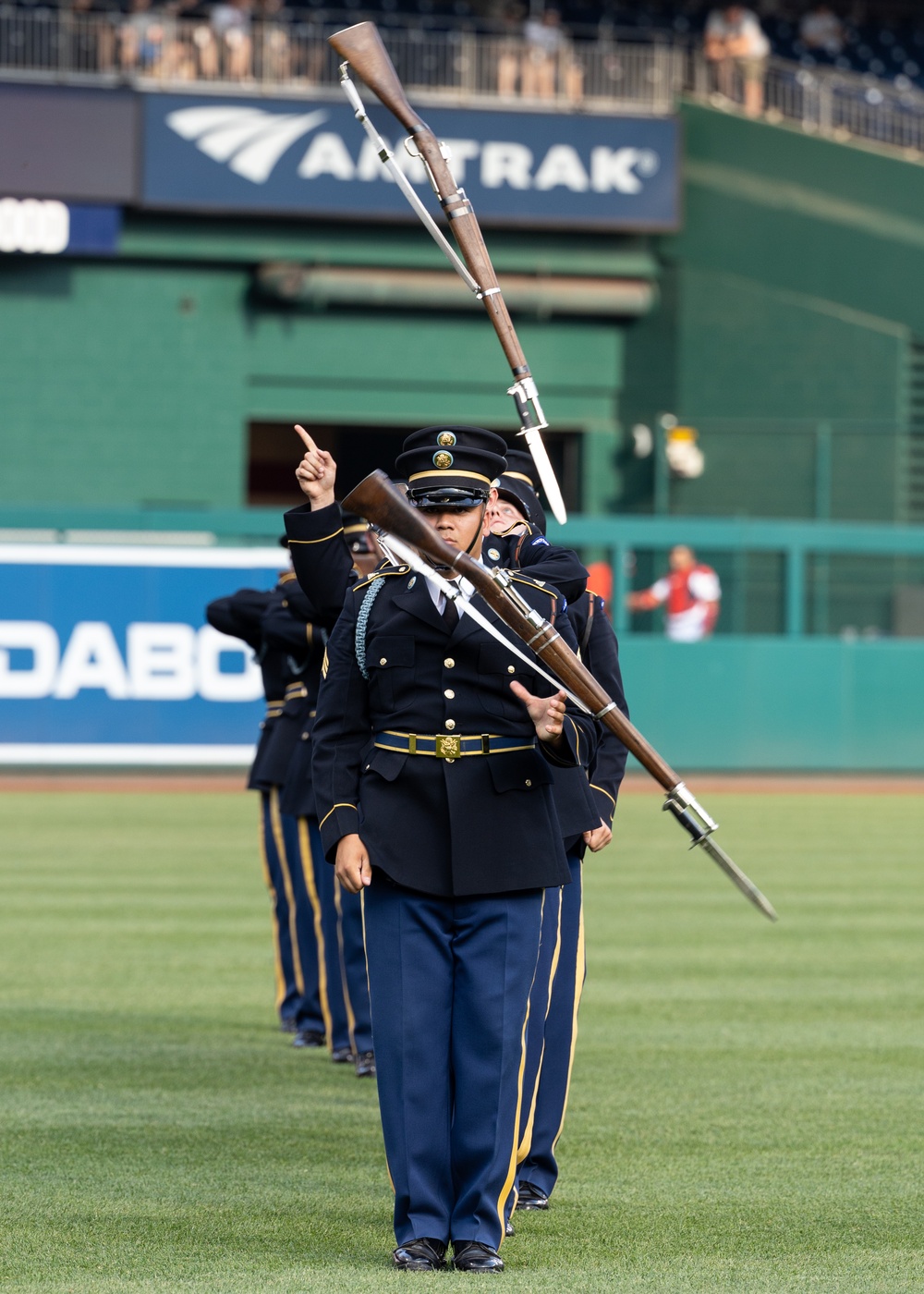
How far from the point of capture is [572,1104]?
22.9 feet

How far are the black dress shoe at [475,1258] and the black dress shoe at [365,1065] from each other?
2.75 metres

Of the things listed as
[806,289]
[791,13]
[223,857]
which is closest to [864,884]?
[223,857]

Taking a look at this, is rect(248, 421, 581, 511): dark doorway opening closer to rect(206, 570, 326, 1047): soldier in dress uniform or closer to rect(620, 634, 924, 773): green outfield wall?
rect(620, 634, 924, 773): green outfield wall

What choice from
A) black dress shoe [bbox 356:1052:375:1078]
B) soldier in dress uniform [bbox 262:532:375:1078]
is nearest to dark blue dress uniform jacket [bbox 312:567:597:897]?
soldier in dress uniform [bbox 262:532:375:1078]

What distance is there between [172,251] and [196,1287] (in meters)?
22.5

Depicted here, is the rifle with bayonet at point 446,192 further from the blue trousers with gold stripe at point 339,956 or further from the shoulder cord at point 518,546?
the blue trousers with gold stripe at point 339,956

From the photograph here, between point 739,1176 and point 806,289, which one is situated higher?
point 806,289

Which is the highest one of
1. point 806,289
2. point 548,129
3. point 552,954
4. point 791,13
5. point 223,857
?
point 791,13

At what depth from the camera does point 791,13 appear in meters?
30.7

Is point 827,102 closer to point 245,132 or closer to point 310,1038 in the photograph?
point 245,132

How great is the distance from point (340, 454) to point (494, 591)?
25.8 meters

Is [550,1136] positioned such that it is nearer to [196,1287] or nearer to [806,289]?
[196,1287]

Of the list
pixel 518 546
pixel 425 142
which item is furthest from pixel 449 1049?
pixel 425 142

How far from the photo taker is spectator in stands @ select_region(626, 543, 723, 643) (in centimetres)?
2220
